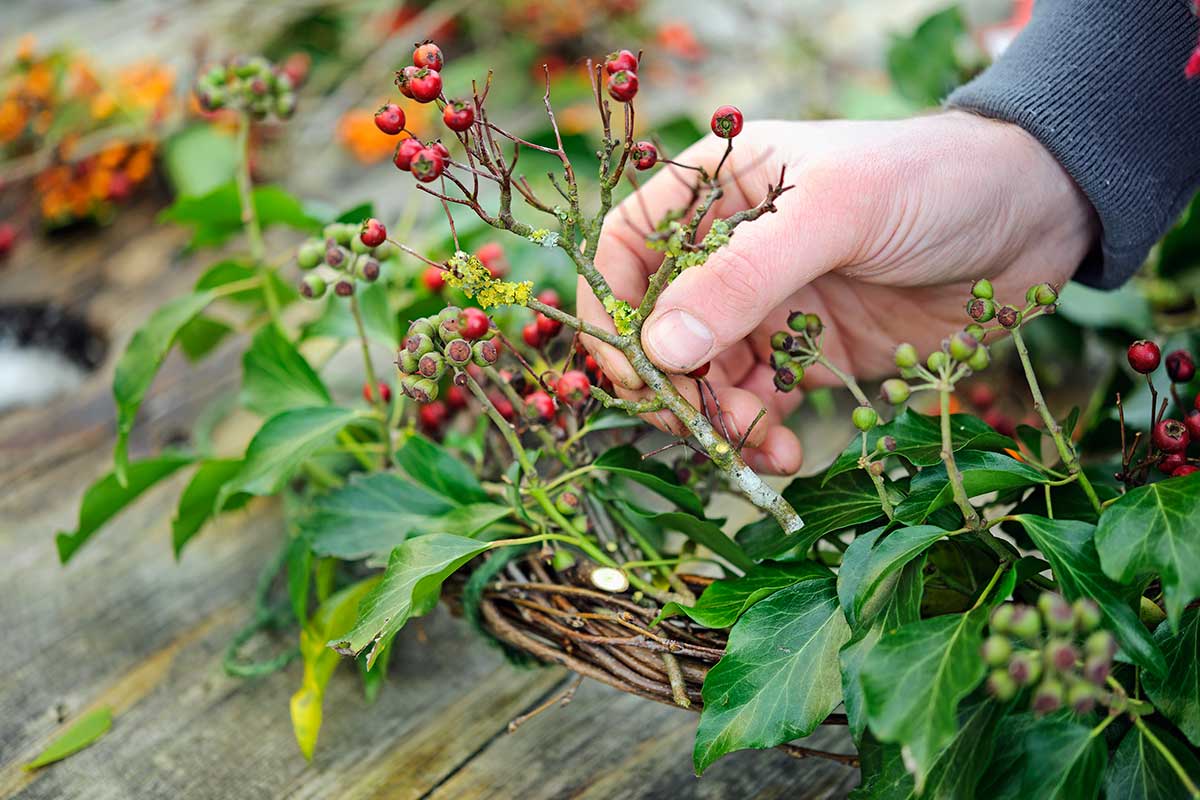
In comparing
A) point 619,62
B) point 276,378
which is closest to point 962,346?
point 619,62

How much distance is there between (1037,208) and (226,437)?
85cm

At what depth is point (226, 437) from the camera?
117 centimetres

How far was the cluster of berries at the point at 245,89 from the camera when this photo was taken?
3.04 ft

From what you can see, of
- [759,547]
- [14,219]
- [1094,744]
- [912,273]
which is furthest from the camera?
[14,219]

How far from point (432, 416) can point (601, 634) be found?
12.4 inches

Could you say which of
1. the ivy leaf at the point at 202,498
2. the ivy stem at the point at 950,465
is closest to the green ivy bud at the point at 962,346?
the ivy stem at the point at 950,465

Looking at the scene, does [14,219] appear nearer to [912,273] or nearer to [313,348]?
[313,348]

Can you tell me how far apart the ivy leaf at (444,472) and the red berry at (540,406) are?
8 cm

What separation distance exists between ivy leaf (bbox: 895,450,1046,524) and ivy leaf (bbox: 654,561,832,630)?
66 mm

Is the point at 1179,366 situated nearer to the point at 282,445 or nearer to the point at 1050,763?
the point at 1050,763

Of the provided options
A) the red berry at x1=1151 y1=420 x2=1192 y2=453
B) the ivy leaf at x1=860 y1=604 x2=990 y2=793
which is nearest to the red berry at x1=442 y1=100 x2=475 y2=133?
the ivy leaf at x1=860 y1=604 x2=990 y2=793

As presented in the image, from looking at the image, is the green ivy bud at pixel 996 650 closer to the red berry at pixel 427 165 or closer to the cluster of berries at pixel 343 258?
the red berry at pixel 427 165

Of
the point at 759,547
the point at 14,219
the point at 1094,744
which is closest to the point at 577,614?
the point at 759,547

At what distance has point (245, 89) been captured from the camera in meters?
0.93
